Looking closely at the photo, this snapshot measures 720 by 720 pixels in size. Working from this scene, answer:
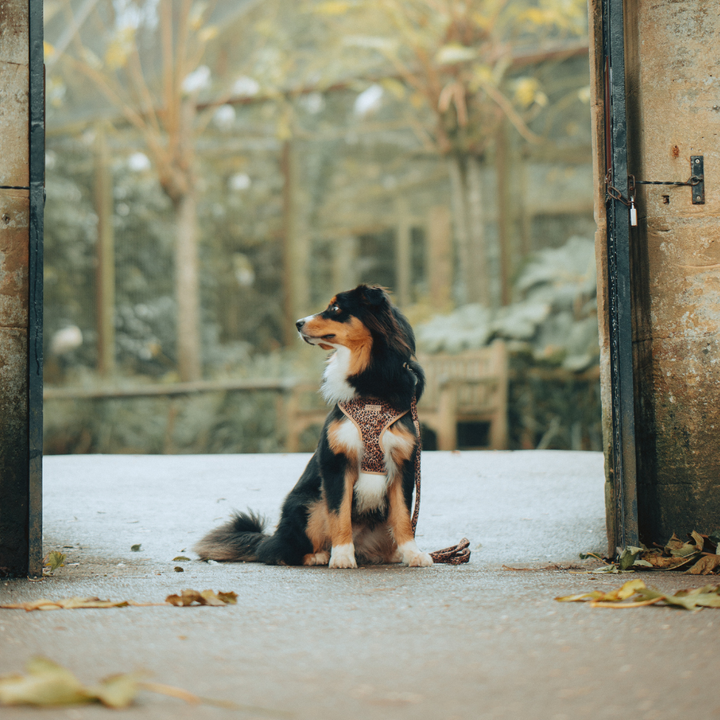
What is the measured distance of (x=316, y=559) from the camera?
3.99 meters

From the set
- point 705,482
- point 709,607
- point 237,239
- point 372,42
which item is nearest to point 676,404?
point 705,482

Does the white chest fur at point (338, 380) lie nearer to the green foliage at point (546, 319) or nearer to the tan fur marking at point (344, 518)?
the tan fur marking at point (344, 518)

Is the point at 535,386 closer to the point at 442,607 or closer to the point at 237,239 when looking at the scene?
the point at 237,239

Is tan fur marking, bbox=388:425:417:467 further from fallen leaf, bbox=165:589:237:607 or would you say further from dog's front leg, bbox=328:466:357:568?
fallen leaf, bbox=165:589:237:607

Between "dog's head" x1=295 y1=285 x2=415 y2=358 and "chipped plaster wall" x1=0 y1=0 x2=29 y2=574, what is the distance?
1253mm

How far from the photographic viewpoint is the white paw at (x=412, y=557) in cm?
385

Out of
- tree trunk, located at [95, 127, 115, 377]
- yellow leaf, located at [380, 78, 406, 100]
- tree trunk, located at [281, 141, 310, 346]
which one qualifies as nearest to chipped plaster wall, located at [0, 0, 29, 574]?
yellow leaf, located at [380, 78, 406, 100]

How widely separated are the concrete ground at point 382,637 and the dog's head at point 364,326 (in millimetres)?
1044

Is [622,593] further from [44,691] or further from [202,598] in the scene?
[44,691]

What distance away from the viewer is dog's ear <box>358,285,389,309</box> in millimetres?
4035

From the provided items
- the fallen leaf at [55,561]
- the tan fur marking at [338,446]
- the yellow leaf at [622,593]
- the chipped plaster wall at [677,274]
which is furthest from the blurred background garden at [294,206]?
the yellow leaf at [622,593]

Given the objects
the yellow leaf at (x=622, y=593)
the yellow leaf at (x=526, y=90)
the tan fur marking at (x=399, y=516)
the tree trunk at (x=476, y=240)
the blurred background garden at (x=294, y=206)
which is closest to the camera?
the yellow leaf at (x=622, y=593)

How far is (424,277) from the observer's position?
11898mm

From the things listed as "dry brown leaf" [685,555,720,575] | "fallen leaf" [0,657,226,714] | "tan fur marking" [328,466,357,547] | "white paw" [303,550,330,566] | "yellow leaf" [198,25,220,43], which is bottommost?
"white paw" [303,550,330,566]
